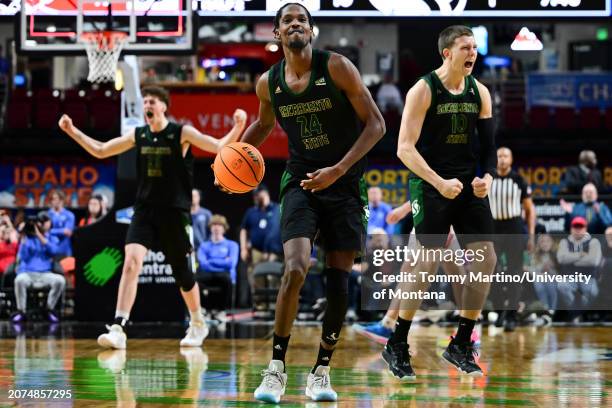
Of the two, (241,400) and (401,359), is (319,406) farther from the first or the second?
(401,359)

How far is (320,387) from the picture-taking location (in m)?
5.68

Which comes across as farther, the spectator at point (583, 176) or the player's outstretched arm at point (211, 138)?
the spectator at point (583, 176)

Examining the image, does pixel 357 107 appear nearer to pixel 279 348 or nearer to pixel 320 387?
pixel 279 348

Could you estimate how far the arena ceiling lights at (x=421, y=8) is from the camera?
10.5 meters

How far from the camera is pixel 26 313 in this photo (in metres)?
13.1

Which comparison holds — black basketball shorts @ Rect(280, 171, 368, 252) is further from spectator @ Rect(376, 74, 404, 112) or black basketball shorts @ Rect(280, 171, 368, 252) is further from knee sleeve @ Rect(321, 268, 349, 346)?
spectator @ Rect(376, 74, 404, 112)

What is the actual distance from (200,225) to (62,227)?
2305 millimetres

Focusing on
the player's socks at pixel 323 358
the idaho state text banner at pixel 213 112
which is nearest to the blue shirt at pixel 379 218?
the idaho state text banner at pixel 213 112

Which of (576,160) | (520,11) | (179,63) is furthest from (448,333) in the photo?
(179,63)

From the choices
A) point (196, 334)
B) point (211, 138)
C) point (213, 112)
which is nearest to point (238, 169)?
point (211, 138)

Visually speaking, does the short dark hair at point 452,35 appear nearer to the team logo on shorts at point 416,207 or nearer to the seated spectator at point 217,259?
the team logo on shorts at point 416,207

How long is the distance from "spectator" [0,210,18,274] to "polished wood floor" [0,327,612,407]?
3986mm

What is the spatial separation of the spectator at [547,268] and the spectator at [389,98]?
392 inches

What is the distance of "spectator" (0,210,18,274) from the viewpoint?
14070 mm
